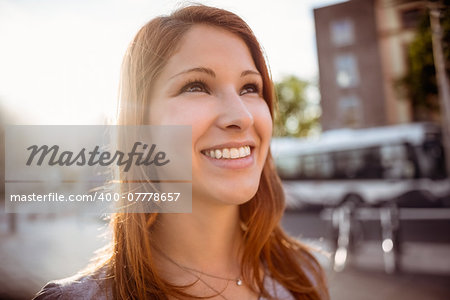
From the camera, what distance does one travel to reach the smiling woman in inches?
38.8

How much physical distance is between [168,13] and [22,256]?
3314 mm

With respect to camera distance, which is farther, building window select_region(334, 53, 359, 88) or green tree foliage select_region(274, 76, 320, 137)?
green tree foliage select_region(274, 76, 320, 137)

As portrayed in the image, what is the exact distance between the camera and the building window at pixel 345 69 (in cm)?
313

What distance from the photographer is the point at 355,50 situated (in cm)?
360

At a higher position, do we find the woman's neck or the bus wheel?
the woman's neck

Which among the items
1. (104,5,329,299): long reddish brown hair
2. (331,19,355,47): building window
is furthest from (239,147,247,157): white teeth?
(331,19,355,47): building window

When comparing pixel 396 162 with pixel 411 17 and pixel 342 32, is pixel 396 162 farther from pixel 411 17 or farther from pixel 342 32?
pixel 411 17

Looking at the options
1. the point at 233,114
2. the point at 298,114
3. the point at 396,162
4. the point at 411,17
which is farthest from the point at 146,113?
the point at 396,162

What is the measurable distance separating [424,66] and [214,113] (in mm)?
2476

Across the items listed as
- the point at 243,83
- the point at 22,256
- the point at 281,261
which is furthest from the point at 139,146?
the point at 22,256

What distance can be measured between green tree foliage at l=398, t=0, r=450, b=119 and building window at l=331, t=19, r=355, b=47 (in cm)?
51

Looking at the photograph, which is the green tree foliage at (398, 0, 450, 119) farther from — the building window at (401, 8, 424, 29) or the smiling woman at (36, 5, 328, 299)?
Answer: the smiling woman at (36, 5, 328, 299)

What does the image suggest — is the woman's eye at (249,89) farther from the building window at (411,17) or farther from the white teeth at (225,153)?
the building window at (411,17)

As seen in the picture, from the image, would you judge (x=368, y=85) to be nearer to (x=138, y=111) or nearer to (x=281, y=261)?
(x=281, y=261)
